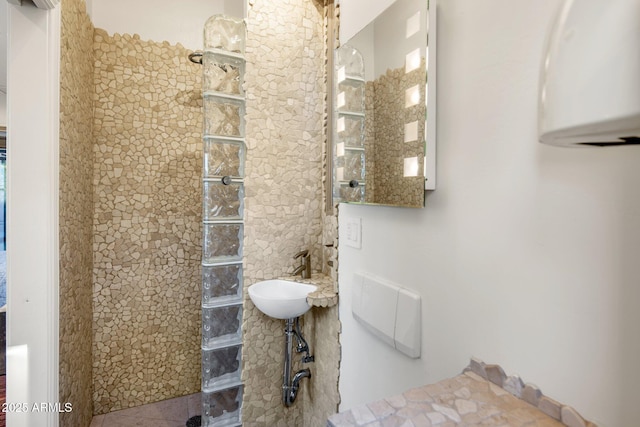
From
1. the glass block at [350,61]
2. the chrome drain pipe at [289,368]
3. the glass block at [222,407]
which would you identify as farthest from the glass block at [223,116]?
the glass block at [222,407]

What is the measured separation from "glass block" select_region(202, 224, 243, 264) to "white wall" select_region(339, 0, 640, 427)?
3.44 feet

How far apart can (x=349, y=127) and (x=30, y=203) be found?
1.36 meters

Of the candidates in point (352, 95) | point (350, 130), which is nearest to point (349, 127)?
point (350, 130)

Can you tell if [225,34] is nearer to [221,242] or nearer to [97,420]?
[221,242]

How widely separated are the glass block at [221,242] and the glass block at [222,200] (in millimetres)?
61

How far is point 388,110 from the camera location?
→ 1.27m

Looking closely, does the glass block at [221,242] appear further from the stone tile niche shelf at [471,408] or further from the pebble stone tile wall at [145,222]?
the stone tile niche shelf at [471,408]

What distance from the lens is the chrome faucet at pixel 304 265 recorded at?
203cm

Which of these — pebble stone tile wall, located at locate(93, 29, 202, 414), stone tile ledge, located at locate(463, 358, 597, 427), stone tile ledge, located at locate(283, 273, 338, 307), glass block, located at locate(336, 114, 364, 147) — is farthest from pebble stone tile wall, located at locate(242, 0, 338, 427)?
stone tile ledge, located at locate(463, 358, 597, 427)

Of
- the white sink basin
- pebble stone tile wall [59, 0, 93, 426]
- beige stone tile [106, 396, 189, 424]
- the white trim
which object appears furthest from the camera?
beige stone tile [106, 396, 189, 424]

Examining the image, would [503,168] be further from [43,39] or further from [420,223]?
[43,39]

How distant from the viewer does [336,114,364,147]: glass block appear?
4.83 ft

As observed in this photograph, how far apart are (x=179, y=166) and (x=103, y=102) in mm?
616

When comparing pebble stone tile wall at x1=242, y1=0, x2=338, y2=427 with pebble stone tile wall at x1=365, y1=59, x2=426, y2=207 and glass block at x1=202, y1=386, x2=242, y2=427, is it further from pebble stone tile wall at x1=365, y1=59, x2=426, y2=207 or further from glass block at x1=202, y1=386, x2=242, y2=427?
pebble stone tile wall at x1=365, y1=59, x2=426, y2=207
